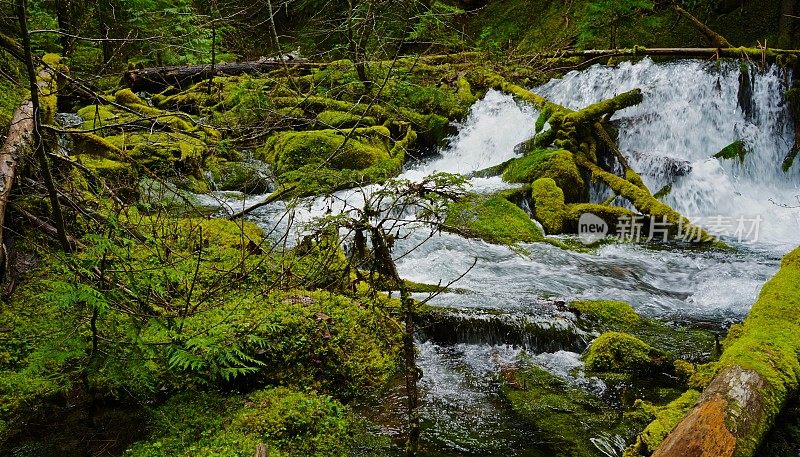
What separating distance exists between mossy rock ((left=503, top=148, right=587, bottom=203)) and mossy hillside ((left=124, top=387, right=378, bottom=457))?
7.64 m

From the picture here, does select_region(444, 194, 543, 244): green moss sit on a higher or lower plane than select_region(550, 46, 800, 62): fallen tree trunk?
lower

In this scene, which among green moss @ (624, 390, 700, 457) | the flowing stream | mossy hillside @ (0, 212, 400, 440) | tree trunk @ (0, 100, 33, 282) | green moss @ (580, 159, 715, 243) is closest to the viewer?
mossy hillside @ (0, 212, 400, 440)

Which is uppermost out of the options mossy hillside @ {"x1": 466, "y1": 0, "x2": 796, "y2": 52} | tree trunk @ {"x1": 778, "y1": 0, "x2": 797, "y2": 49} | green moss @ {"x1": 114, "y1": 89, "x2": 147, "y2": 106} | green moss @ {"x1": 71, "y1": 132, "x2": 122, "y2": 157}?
mossy hillside @ {"x1": 466, "y1": 0, "x2": 796, "y2": 52}

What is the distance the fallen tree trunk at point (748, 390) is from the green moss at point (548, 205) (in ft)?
15.2

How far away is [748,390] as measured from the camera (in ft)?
10.3

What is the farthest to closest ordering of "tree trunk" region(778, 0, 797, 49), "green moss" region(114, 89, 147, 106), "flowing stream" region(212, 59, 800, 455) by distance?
"tree trunk" region(778, 0, 797, 49) < "green moss" region(114, 89, 147, 106) < "flowing stream" region(212, 59, 800, 455)

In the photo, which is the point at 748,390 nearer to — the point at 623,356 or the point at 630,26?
the point at 623,356

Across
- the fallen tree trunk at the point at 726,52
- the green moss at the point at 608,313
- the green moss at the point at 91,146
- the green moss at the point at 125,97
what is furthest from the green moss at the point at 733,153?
the green moss at the point at 125,97

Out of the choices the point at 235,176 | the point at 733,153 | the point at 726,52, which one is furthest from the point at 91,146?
the point at 726,52

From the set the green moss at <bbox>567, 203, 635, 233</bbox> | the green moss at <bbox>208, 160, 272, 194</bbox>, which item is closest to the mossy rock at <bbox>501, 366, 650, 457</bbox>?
the green moss at <bbox>567, 203, 635, 233</bbox>

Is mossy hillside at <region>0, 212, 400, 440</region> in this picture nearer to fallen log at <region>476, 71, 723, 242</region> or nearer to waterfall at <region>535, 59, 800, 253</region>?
fallen log at <region>476, 71, 723, 242</region>

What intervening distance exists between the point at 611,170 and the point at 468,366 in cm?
804

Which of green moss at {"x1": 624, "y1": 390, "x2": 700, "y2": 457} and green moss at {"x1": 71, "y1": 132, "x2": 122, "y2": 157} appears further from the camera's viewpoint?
green moss at {"x1": 71, "y1": 132, "x2": 122, "y2": 157}

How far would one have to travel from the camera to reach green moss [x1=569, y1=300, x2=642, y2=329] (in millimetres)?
5438
